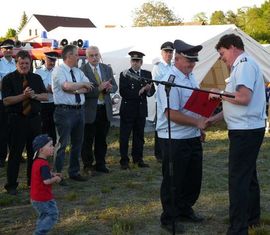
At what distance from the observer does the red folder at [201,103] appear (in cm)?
468

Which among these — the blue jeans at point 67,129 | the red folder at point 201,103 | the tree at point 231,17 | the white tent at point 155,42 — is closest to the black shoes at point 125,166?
the blue jeans at point 67,129

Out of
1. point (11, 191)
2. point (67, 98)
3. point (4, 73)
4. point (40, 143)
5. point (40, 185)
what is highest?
point (4, 73)

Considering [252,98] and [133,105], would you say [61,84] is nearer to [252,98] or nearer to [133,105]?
[133,105]

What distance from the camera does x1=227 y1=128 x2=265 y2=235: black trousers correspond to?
445 cm

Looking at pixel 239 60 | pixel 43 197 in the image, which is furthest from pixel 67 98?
pixel 239 60

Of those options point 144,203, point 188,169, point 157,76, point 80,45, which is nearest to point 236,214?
point 188,169

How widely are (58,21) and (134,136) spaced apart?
68.1 metres

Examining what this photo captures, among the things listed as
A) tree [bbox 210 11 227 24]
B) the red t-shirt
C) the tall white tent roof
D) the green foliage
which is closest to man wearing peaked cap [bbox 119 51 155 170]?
the red t-shirt

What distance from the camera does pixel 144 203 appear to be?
6137 millimetres

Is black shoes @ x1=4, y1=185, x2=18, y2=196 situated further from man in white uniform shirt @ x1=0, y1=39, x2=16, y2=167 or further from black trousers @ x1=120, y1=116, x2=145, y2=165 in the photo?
black trousers @ x1=120, y1=116, x2=145, y2=165

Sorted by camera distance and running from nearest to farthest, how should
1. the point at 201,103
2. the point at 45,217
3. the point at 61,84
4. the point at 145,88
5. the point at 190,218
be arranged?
1. the point at 45,217
2. the point at 201,103
3. the point at 190,218
4. the point at 61,84
5. the point at 145,88

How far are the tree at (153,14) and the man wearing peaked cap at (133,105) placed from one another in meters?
68.0

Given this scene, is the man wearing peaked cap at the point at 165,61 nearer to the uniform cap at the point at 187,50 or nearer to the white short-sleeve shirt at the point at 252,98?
the uniform cap at the point at 187,50

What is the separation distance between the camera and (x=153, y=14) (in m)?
76.3
